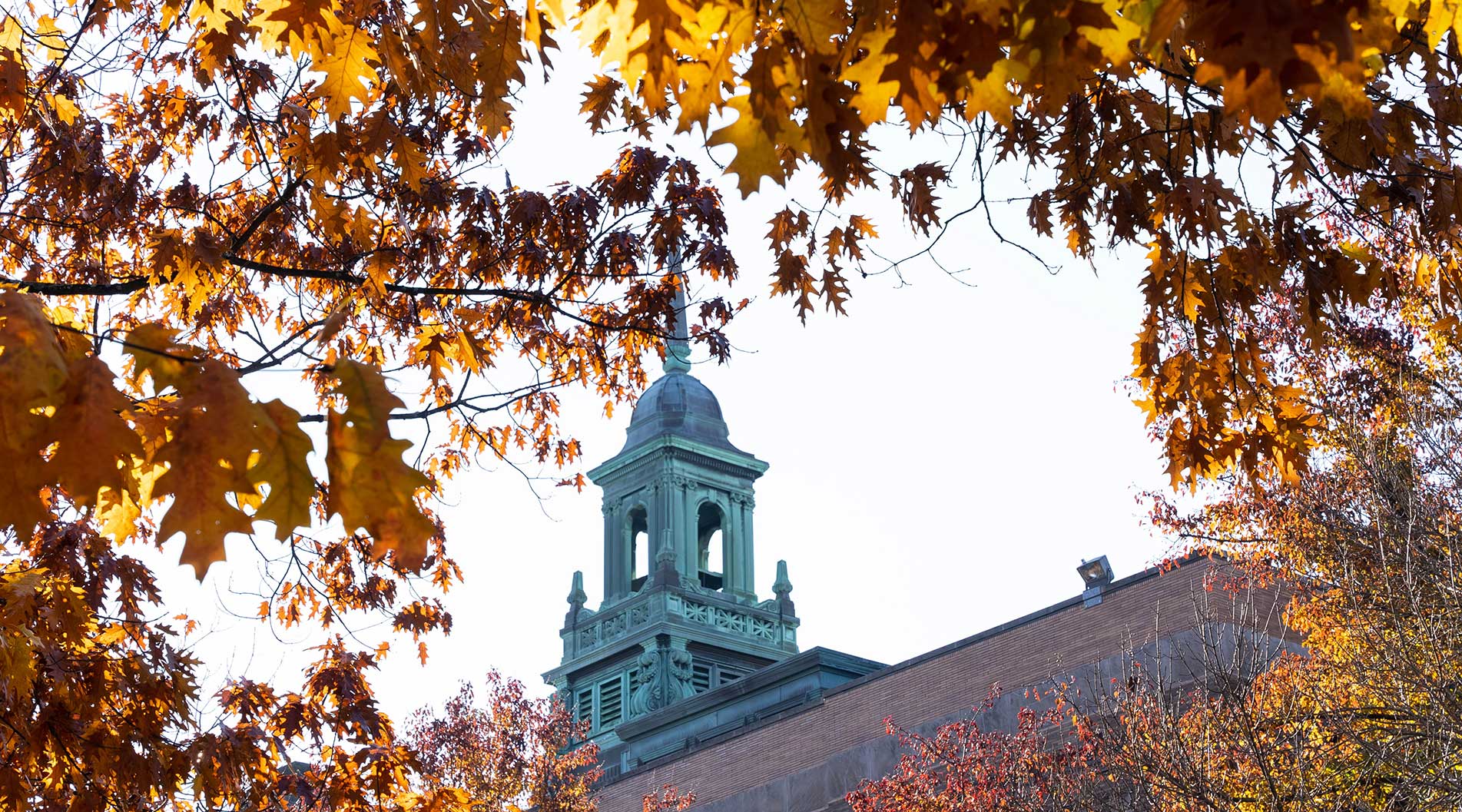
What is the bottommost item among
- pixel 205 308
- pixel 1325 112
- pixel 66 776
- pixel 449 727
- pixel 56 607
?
pixel 66 776

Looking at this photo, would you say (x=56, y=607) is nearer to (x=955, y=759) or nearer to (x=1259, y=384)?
(x=1259, y=384)

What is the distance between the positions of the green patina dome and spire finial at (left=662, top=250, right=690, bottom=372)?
347mm

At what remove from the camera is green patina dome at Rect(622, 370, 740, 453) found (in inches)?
1823

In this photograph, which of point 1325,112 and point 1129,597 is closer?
point 1325,112

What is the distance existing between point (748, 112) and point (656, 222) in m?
5.64

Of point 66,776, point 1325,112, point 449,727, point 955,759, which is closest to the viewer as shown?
point 1325,112

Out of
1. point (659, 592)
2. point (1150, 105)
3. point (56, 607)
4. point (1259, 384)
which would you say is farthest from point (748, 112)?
point (659, 592)

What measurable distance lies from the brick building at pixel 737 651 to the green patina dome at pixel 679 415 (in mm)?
67

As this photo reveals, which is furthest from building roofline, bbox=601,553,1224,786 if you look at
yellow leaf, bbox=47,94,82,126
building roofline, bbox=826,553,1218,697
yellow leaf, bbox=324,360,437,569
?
yellow leaf, bbox=324,360,437,569

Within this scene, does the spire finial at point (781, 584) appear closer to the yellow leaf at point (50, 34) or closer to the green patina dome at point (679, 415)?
the green patina dome at point (679, 415)

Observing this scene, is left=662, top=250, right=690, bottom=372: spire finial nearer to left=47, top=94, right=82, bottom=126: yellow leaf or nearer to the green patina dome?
the green patina dome

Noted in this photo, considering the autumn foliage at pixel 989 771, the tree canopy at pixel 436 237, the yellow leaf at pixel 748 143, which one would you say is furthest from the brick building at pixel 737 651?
the yellow leaf at pixel 748 143

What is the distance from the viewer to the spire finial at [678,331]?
30.9ft

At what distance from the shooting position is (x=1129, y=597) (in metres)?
25.9
